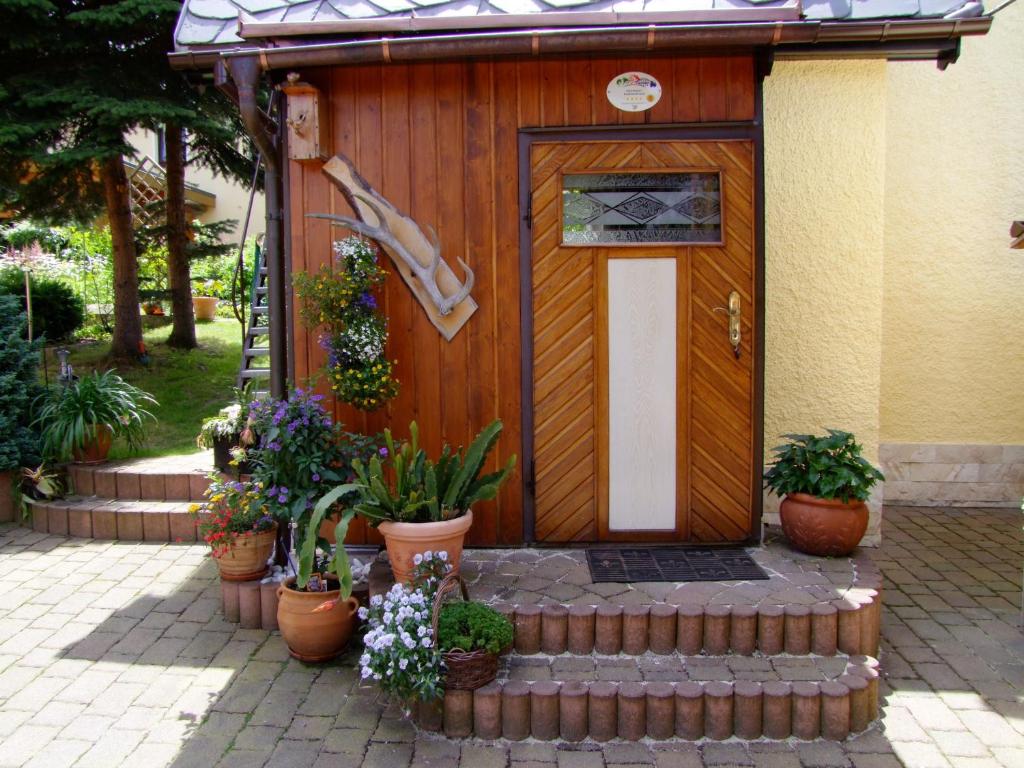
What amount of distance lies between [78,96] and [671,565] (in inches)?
259

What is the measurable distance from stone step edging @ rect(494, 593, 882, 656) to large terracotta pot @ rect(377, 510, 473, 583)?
0.49 m

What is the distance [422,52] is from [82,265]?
978 cm

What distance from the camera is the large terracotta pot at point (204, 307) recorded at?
14.1m

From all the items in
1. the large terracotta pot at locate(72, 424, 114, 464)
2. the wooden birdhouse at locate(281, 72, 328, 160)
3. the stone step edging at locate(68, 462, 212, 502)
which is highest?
the wooden birdhouse at locate(281, 72, 328, 160)

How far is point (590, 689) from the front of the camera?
3793 millimetres

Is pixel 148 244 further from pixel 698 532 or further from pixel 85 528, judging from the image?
pixel 698 532

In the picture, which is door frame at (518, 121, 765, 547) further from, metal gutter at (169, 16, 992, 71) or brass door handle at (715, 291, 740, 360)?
metal gutter at (169, 16, 992, 71)

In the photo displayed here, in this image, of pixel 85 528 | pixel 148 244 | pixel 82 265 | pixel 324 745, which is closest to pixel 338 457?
pixel 324 745

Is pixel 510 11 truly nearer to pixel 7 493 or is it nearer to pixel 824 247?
pixel 824 247

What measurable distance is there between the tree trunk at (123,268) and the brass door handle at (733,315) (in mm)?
7280

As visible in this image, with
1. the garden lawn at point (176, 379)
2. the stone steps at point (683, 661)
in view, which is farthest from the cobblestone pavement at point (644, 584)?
the garden lawn at point (176, 379)

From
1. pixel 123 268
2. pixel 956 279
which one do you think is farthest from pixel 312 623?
pixel 123 268

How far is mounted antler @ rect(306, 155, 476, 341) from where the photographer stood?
201 inches

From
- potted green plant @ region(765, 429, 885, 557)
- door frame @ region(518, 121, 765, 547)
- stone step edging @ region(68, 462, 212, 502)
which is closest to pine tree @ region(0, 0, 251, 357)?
stone step edging @ region(68, 462, 212, 502)
